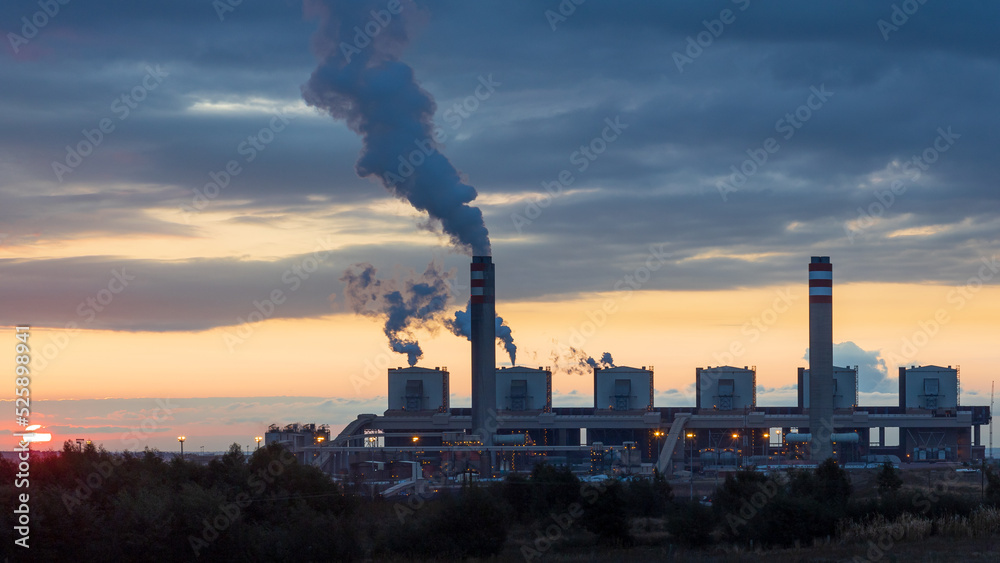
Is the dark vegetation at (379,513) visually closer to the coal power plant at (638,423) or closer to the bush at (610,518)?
the bush at (610,518)

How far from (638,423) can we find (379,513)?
52.0 meters

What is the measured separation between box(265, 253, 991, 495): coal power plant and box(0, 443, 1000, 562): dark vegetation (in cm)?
2583

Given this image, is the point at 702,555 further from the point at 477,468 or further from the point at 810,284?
the point at 810,284

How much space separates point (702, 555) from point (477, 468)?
1853 inches

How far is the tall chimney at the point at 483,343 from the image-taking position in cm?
8869

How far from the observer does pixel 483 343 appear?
9012 cm

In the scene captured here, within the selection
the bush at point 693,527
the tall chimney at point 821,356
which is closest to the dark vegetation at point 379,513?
the bush at point 693,527

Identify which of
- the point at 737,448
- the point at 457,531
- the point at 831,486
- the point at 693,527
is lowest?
the point at 737,448

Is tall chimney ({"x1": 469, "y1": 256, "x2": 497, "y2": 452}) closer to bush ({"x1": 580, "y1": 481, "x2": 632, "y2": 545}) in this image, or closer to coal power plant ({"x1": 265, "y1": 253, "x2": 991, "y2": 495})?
coal power plant ({"x1": 265, "y1": 253, "x2": 991, "y2": 495})

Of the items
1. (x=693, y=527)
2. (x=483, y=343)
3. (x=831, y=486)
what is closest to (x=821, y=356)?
(x=483, y=343)

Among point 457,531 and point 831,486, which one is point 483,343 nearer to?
point 831,486

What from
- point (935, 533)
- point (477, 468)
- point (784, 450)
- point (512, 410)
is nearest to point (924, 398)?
point (784, 450)

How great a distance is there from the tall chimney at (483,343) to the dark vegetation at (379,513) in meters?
23.9

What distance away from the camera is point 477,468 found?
3666 inches
